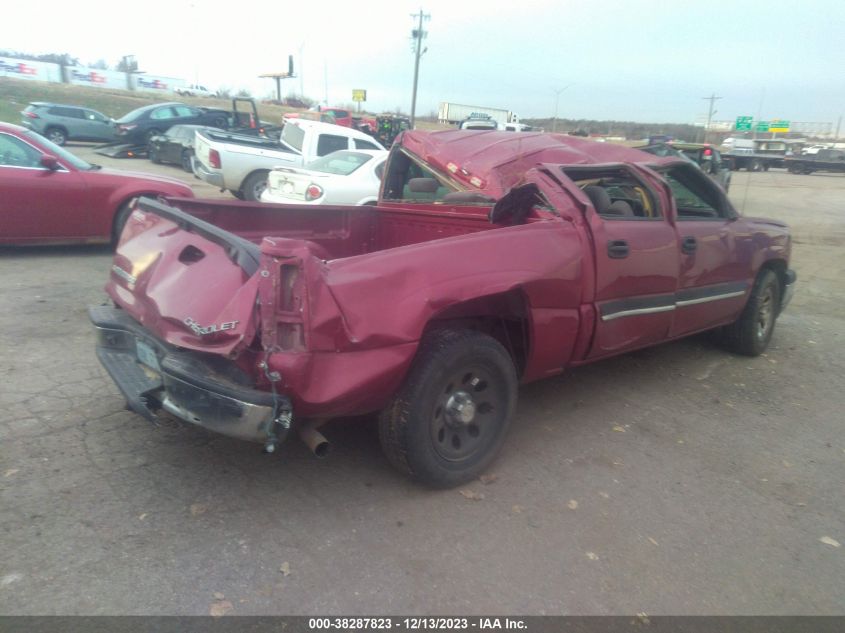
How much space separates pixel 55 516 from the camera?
285 centimetres

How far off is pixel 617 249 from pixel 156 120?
73.0 ft

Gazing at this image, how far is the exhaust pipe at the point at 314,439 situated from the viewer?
2859mm

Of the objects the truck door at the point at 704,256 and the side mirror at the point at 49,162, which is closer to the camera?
the truck door at the point at 704,256

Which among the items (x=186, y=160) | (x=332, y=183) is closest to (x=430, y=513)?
(x=332, y=183)

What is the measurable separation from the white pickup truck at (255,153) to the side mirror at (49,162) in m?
5.26

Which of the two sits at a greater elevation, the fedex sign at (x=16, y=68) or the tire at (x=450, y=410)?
the fedex sign at (x=16, y=68)

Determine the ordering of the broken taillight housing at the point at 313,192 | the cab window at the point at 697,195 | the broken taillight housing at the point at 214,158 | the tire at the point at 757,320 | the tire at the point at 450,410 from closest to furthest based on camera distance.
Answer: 1. the tire at the point at 450,410
2. the cab window at the point at 697,195
3. the tire at the point at 757,320
4. the broken taillight housing at the point at 313,192
5. the broken taillight housing at the point at 214,158

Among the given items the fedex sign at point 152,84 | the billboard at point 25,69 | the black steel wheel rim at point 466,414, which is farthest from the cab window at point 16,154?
the fedex sign at point 152,84

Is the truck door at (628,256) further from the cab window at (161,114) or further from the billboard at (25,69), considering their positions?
the billboard at (25,69)

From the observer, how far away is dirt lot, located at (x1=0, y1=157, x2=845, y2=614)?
8.34 feet

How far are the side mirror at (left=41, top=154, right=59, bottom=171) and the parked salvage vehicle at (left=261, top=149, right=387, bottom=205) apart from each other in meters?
2.76

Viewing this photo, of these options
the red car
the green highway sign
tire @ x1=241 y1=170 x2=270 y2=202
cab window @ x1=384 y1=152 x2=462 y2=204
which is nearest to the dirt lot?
cab window @ x1=384 y1=152 x2=462 y2=204

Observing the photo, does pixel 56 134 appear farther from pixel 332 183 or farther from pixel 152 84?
pixel 152 84

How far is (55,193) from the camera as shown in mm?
7336
